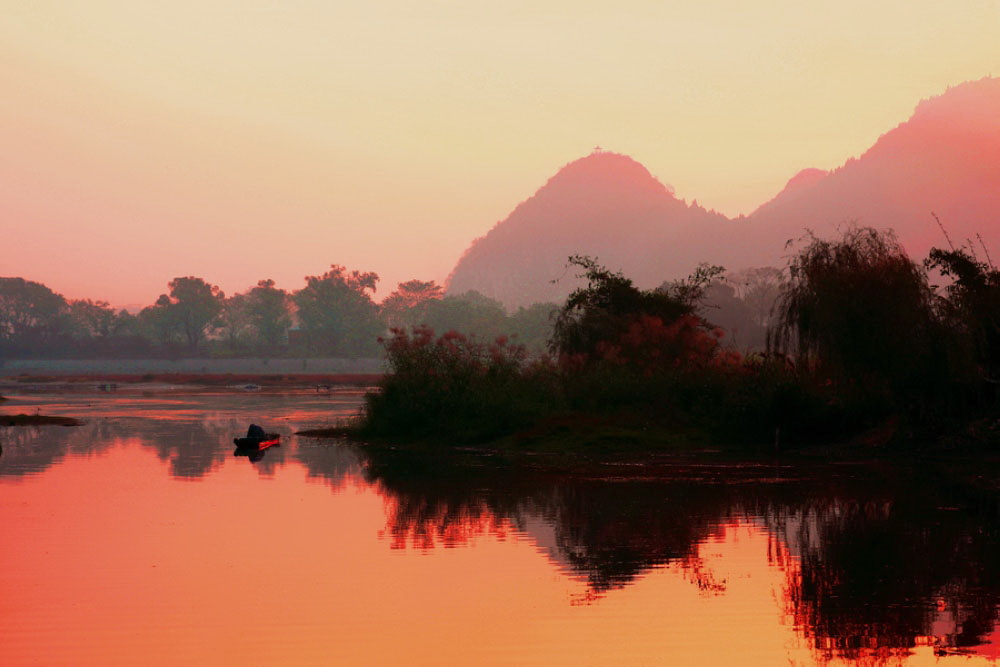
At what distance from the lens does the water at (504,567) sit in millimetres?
12523

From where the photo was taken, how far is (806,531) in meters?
20.8

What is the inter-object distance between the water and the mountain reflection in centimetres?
7

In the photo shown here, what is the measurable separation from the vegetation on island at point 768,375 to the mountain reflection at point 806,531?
236 inches

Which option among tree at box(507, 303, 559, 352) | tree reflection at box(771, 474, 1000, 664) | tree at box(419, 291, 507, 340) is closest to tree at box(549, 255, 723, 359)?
tree reflection at box(771, 474, 1000, 664)

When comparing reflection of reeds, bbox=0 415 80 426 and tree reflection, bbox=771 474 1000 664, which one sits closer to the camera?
tree reflection, bbox=771 474 1000 664

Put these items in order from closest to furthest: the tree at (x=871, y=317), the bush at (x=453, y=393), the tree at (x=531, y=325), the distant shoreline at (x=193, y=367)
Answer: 1. the tree at (x=871, y=317)
2. the bush at (x=453, y=393)
3. the distant shoreline at (x=193, y=367)
4. the tree at (x=531, y=325)

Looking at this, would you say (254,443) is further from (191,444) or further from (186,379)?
(186,379)

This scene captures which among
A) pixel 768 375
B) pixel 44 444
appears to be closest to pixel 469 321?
pixel 44 444

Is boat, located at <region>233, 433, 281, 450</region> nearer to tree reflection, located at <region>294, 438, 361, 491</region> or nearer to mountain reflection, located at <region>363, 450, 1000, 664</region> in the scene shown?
tree reflection, located at <region>294, 438, 361, 491</region>

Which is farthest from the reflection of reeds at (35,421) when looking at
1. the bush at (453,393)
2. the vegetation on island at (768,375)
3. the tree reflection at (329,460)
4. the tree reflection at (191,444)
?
the bush at (453,393)

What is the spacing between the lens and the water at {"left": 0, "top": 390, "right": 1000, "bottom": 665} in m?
12.5

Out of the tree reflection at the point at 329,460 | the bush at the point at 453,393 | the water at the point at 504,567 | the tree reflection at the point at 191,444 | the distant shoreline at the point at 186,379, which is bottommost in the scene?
the tree reflection at the point at 191,444

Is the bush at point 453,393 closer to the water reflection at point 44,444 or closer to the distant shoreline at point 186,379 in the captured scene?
the water reflection at point 44,444

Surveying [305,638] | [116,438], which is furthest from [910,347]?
[116,438]
